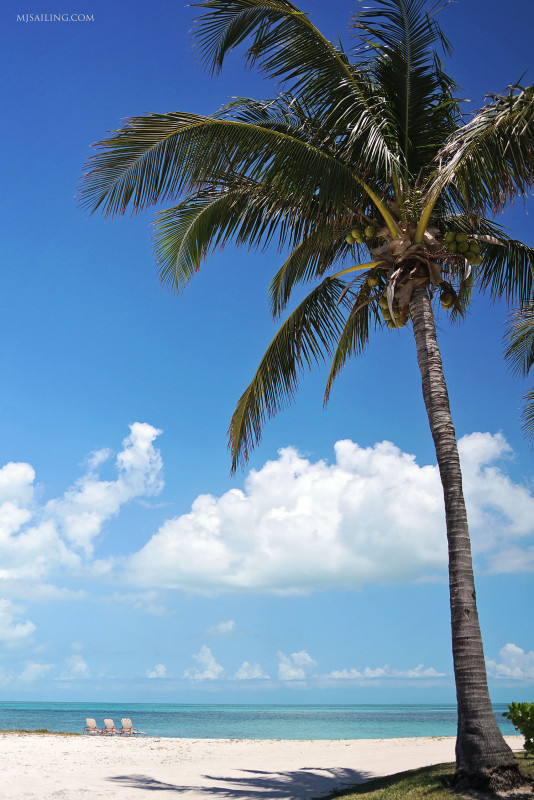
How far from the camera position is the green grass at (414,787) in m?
5.88

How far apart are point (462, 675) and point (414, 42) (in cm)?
734

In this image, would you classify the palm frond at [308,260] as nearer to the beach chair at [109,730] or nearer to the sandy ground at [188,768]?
the sandy ground at [188,768]

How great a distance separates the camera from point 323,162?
730 centimetres

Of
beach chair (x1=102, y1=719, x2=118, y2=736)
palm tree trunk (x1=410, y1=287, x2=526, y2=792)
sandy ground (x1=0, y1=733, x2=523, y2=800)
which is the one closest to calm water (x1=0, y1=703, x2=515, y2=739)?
beach chair (x1=102, y1=719, x2=118, y2=736)

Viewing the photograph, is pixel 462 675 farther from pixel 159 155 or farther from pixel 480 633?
pixel 159 155

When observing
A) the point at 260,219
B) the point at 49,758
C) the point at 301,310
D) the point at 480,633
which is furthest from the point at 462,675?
the point at 49,758


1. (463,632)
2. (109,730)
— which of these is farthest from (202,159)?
(109,730)

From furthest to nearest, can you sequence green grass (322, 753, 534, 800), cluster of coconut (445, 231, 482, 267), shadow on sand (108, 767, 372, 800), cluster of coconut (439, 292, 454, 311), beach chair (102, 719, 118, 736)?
beach chair (102, 719, 118, 736) < cluster of coconut (439, 292, 454, 311) < shadow on sand (108, 767, 372, 800) < cluster of coconut (445, 231, 482, 267) < green grass (322, 753, 534, 800)

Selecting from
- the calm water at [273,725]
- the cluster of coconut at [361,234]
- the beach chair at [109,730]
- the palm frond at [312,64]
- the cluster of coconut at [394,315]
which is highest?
the palm frond at [312,64]

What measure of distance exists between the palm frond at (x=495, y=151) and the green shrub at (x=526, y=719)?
518 centimetres

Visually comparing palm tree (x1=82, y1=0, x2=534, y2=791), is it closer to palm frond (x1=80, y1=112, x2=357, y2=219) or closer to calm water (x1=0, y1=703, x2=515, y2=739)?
palm frond (x1=80, y1=112, x2=357, y2=219)

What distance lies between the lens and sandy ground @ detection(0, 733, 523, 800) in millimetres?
7891

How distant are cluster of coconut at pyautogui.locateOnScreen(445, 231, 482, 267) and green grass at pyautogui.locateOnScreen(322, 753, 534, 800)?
210 inches

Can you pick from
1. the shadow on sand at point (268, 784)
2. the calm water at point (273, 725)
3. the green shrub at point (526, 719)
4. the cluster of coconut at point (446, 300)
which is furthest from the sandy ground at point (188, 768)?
the calm water at point (273, 725)
